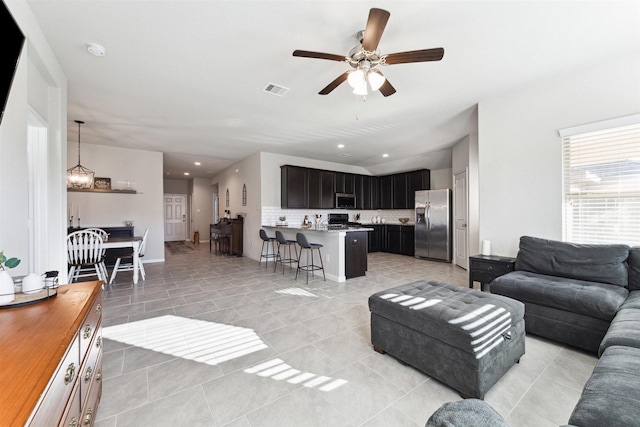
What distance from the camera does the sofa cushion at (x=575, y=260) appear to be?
2531mm

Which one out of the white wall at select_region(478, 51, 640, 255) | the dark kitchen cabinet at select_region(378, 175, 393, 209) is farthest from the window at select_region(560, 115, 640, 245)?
the dark kitchen cabinet at select_region(378, 175, 393, 209)

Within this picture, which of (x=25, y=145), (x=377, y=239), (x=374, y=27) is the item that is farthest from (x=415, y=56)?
(x=377, y=239)

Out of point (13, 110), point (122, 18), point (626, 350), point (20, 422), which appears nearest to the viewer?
point (20, 422)

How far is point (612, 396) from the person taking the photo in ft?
3.52

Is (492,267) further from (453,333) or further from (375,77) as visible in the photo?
(375,77)

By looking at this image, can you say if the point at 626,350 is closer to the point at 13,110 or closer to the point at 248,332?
the point at 248,332

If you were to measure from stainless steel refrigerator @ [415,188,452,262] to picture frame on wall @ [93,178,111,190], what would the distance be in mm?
7497

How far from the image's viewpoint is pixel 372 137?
5.47 metres

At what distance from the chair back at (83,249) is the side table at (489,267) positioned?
18.0 ft

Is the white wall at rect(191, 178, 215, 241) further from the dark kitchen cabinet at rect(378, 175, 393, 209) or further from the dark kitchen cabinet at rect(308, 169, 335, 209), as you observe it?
the dark kitchen cabinet at rect(378, 175, 393, 209)

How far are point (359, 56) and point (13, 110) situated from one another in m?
2.48

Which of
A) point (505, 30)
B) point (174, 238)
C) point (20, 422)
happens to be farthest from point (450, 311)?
point (174, 238)

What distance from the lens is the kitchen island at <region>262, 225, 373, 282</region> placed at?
4.73m

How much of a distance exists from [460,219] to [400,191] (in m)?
2.32
